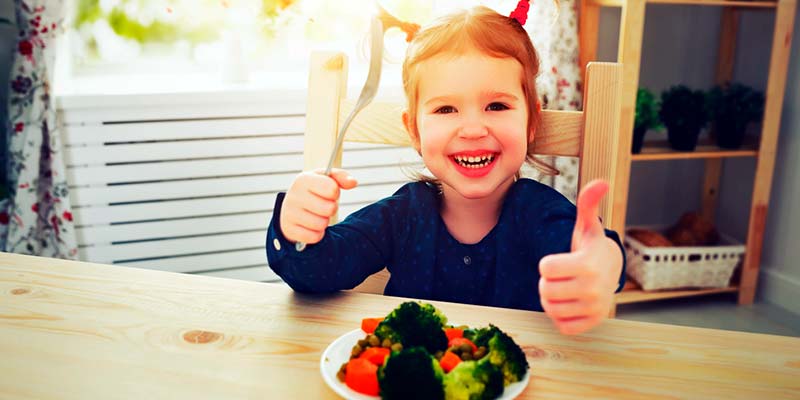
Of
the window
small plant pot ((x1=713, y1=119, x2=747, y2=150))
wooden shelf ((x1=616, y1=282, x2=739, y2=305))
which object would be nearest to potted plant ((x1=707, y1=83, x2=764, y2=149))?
small plant pot ((x1=713, y1=119, x2=747, y2=150))

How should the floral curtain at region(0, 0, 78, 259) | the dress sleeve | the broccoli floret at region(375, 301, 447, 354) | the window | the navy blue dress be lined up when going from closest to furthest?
the broccoli floret at region(375, 301, 447, 354) → the dress sleeve → the navy blue dress → the floral curtain at region(0, 0, 78, 259) → the window

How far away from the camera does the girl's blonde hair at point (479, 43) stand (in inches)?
35.6

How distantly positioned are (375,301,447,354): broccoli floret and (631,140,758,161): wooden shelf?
1.84 metres

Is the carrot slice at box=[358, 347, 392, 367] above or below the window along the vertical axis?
below

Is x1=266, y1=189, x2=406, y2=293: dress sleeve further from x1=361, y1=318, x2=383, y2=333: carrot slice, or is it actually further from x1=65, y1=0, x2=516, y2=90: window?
x1=65, y1=0, x2=516, y2=90: window

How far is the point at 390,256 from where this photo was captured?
1046 mm

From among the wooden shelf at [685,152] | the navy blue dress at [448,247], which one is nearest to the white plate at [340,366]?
the navy blue dress at [448,247]

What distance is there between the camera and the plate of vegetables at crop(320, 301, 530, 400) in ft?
1.79

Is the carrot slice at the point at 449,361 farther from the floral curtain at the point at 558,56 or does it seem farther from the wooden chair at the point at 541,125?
the floral curtain at the point at 558,56

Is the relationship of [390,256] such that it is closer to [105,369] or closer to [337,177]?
[337,177]

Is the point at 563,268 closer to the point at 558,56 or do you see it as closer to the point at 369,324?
the point at 369,324

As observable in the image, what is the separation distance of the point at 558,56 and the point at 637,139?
0.40 meters

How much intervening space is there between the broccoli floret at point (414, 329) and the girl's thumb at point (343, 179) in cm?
14

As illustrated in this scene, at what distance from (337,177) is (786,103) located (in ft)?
7.64
